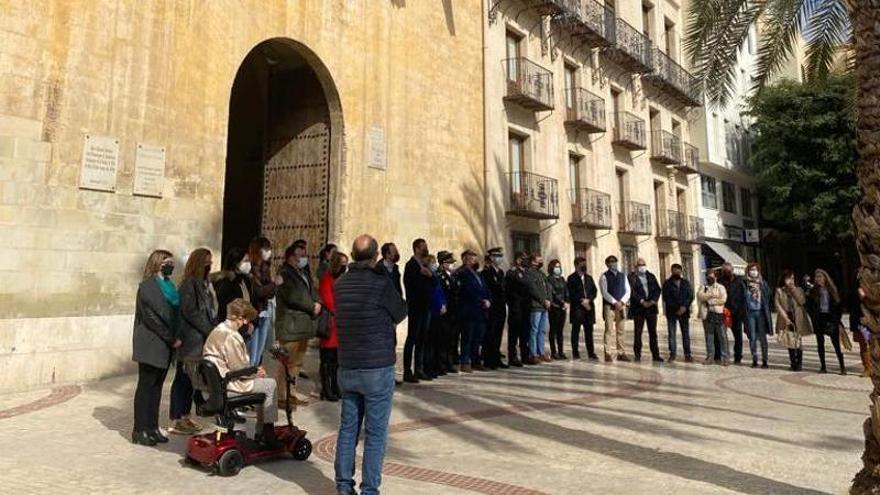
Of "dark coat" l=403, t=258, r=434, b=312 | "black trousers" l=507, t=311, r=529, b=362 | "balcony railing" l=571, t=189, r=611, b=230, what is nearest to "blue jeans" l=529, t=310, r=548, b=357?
"black trousers" l=507, t=311, r=529, b=362

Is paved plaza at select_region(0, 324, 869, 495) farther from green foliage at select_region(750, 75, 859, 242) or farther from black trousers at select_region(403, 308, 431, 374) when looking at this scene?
green foliage at select_region(750, 75, 859, 242)

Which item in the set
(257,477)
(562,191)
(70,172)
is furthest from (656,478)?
(562,191)

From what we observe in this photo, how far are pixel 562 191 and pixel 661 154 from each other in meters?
8.03

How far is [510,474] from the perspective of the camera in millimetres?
4797

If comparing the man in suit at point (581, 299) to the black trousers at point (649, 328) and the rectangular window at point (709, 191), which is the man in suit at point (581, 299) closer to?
the black trousers at point (649, 328)

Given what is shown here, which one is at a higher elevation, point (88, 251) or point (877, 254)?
point (88, 251)

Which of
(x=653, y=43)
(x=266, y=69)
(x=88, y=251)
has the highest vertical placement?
(x=653, y=43)

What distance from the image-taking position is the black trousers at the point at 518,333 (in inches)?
435

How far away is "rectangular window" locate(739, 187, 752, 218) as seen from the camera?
33625 millimetres

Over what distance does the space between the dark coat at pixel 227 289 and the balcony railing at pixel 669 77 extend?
21585 mm

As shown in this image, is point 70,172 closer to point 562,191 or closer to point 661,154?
point 562,191

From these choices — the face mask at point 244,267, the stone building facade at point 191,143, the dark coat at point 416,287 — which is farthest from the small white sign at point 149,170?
the dark coat at point 416,287

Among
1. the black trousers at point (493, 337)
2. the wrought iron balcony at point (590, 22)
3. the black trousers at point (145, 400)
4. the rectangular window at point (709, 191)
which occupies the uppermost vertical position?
the wrought iron balcony at point (590, 22)

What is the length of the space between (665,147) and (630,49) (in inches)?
182
